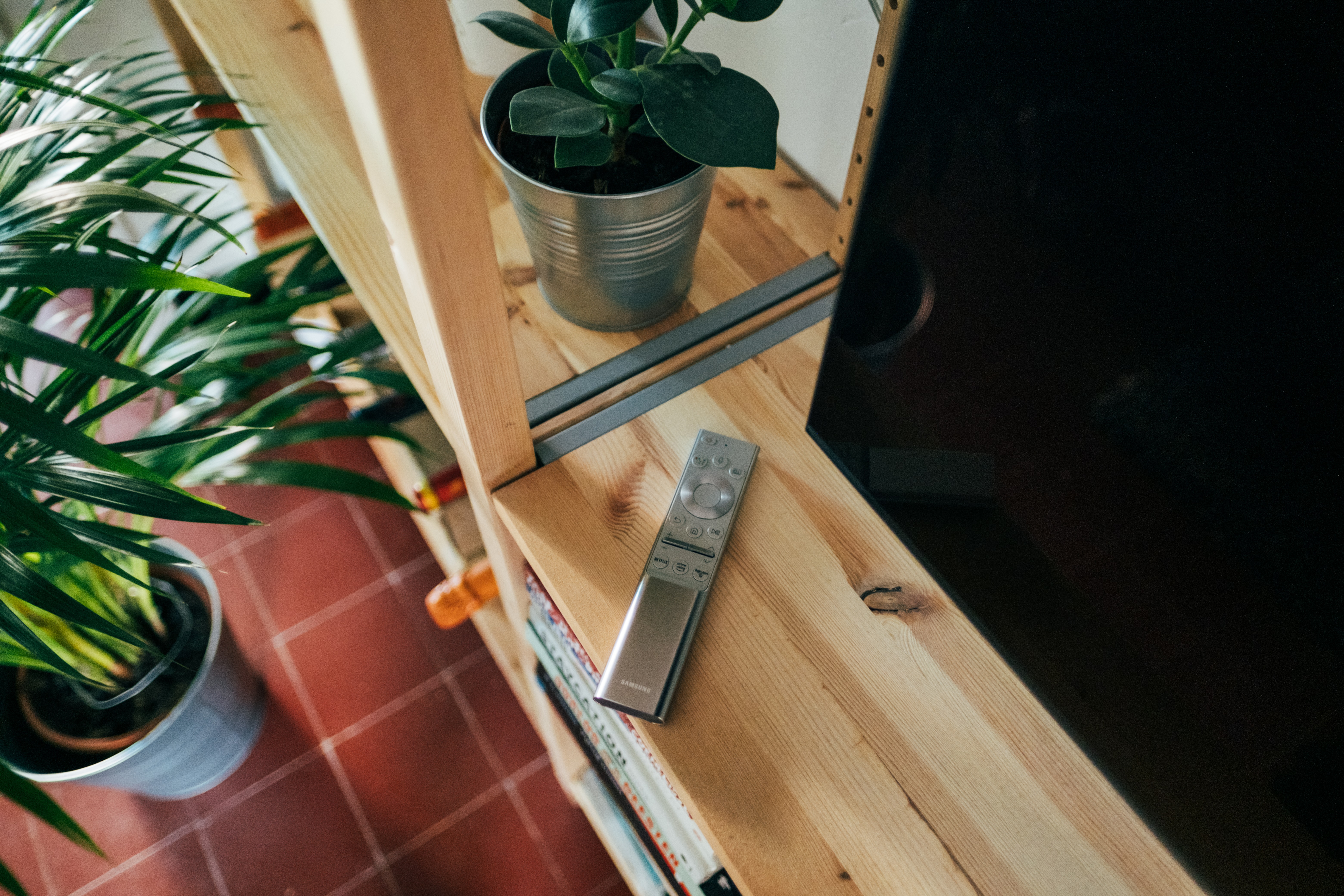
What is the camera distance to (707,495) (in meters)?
0.63

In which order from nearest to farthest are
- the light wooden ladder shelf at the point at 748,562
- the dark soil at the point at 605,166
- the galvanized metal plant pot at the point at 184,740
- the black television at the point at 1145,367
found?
the black television at the point at 1145,367
the light wooden ladder shelf at the point at 748,562
the dark soil at the point at 605,166
the galvanized metal plant pot at the point at 184,740

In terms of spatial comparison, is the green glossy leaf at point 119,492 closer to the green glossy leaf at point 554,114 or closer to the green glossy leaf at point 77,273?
the green glossy leaf at point 77,273

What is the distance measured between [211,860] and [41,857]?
0.25 metres

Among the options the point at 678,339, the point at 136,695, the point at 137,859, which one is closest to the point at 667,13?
the point at 678,339

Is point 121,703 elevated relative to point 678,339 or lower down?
lower down

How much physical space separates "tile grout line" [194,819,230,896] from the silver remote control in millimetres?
983

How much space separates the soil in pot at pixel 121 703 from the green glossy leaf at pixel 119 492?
0.52 meters

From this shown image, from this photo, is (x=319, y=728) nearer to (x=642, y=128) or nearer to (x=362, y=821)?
(x=362, y=821)

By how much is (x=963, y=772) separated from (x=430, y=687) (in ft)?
3.28

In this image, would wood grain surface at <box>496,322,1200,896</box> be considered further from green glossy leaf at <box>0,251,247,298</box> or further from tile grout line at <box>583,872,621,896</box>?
tile grout line at <box>583,872,621,896</box>

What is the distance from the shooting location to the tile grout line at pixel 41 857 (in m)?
1.15

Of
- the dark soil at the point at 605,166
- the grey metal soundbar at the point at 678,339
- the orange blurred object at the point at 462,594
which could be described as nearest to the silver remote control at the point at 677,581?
the grey metal soundbar at the point at 678,339

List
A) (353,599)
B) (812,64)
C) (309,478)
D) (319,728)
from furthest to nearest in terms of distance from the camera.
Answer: (353,599) → (319,728) → (812,64) → (309,478)

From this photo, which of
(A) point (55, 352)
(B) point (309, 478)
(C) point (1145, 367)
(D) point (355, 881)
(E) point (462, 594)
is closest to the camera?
(C) point (1145, 367)
